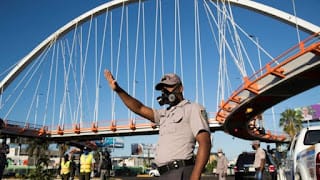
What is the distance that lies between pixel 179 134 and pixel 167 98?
14.9 inches

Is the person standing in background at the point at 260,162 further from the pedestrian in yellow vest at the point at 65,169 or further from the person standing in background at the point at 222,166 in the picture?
the pedestrian in yellow vest at the point at 65,169

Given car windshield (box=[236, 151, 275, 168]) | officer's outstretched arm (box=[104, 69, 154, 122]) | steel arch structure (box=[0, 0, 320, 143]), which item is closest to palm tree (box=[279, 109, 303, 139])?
steel arch structure (box=[0, 0, 320, 143])

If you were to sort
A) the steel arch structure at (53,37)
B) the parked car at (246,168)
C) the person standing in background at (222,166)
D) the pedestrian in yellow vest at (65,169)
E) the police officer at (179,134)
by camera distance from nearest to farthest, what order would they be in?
the police officer at (179,134)
the person standing in background at (222,166)
the pedestrian in yellow vest at (65,169)
the parked car at (246,168)
the steel arch structure at (53,37)

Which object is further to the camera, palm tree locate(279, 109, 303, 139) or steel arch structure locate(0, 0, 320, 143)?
palm tree locate(279, 109, 303, 139)

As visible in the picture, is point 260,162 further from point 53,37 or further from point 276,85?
point 53,37

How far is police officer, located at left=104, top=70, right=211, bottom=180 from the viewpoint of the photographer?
9.61ft

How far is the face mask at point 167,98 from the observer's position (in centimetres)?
322

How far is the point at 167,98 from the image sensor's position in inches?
129

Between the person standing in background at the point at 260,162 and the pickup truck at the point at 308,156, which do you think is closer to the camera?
the pickup truck at the point at 308,156

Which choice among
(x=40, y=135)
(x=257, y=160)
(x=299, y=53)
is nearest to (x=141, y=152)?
(x=40, y=135)

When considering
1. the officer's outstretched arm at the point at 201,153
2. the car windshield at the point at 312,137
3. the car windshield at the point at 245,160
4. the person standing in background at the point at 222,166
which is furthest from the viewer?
the car windshield at the point at 245,160

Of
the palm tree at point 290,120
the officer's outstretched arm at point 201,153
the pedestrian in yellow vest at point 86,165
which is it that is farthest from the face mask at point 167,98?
the palm tree at point 290,120

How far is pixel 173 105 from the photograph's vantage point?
3291mm

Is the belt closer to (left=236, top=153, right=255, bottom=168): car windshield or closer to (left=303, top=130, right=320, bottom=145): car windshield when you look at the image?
(left=303, top=130, right=320, bottom=145): car windshield
